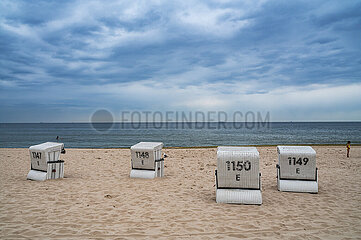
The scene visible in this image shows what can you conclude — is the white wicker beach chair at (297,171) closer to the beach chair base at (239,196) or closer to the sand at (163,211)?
the sand at (163,211)

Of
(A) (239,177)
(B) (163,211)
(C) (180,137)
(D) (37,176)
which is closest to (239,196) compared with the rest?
(A) (239,177)

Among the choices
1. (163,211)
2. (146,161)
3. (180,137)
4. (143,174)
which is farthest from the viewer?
(180,137)

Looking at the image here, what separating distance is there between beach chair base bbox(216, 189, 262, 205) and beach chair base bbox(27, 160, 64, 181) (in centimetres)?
669

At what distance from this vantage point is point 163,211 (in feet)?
22.0

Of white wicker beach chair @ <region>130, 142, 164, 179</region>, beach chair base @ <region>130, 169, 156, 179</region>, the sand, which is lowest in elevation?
the sand

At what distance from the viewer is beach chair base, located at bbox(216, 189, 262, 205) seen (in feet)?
23.4

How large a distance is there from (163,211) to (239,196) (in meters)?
2.11

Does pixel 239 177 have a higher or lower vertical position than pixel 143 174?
higher

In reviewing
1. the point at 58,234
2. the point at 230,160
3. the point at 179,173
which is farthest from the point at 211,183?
the point at 58,234

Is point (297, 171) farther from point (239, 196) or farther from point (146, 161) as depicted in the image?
point (146, 161)

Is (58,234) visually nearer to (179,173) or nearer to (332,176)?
(179,173)

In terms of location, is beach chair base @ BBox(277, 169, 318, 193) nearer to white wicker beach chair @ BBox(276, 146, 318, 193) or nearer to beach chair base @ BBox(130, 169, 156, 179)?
white wicker beach chair @ BBox(276, 146, 318, 193)

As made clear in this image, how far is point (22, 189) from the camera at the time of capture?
8.79 metres

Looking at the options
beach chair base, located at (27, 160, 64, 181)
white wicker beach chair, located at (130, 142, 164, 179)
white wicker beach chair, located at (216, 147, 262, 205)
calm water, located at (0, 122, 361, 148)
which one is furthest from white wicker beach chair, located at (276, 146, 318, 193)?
calm water, located at (0, 122, 361, 148)
